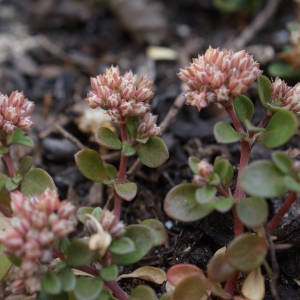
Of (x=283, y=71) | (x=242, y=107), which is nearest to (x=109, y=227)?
(x=242, y=107)

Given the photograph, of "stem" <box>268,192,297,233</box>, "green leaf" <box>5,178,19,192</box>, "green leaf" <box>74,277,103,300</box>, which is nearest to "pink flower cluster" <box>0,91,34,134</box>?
"green leaf" <box>5,178,19,192</box>

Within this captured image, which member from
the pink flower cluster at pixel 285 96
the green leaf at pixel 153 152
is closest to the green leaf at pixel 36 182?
the green leaf at pixel 153 152

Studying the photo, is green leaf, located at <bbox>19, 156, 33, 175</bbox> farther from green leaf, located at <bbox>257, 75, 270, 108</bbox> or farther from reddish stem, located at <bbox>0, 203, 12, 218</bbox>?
green leaf, located at <bbox>257, 75, 270, 108</bbox>

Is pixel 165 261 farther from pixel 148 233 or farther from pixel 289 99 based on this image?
pixel 289 99

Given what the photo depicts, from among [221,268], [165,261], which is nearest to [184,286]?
[221,268]

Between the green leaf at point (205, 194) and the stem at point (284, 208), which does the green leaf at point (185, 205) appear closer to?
the green leaf at point (205, 194)

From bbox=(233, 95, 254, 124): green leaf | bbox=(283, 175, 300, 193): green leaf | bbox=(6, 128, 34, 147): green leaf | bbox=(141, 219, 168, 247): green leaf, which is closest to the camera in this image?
bbox=(283, 175, 300, 193): green leaf
